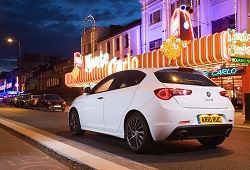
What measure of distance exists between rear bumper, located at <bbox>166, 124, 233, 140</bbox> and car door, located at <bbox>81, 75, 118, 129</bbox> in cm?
229

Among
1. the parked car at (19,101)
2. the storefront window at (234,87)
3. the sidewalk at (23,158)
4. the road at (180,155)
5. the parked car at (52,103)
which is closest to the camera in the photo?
the road at (180,155)

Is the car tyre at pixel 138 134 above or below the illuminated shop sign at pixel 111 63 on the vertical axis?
below

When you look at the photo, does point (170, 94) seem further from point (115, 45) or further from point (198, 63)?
point (115, 45)

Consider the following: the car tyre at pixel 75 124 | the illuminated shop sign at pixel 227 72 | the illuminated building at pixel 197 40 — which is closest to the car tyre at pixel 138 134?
the car tyre at pixel 75 124

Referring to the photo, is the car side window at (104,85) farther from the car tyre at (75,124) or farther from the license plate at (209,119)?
the license plate at (209,119)

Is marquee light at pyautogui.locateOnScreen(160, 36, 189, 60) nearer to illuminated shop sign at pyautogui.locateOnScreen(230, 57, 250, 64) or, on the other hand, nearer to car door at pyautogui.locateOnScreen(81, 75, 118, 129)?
illuminated shop sign at pyautogui.locateOnScreen(230, 57, 250, 64)

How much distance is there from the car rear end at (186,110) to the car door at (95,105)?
1.75 metres

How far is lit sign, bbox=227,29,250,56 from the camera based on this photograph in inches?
687

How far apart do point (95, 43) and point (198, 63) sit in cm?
2345

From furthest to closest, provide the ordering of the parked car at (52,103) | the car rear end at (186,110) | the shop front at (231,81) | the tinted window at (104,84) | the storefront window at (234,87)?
the parked car at (52,103) → the storefront window at (234,87) → the shop front at (231,81) → the tinted window at (104,84) → the car rear end at (186,110)

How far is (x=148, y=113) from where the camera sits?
6.50 m

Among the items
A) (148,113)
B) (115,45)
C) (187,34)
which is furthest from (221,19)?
(148,113)

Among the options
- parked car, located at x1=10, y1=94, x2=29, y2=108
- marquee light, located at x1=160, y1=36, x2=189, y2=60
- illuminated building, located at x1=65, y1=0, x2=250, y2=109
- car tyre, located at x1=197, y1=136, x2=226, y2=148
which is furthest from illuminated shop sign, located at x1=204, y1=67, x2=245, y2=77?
parked car, located at x1=10, y1=94, x2=29, y2=108

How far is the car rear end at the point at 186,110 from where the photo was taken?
6.33 m
